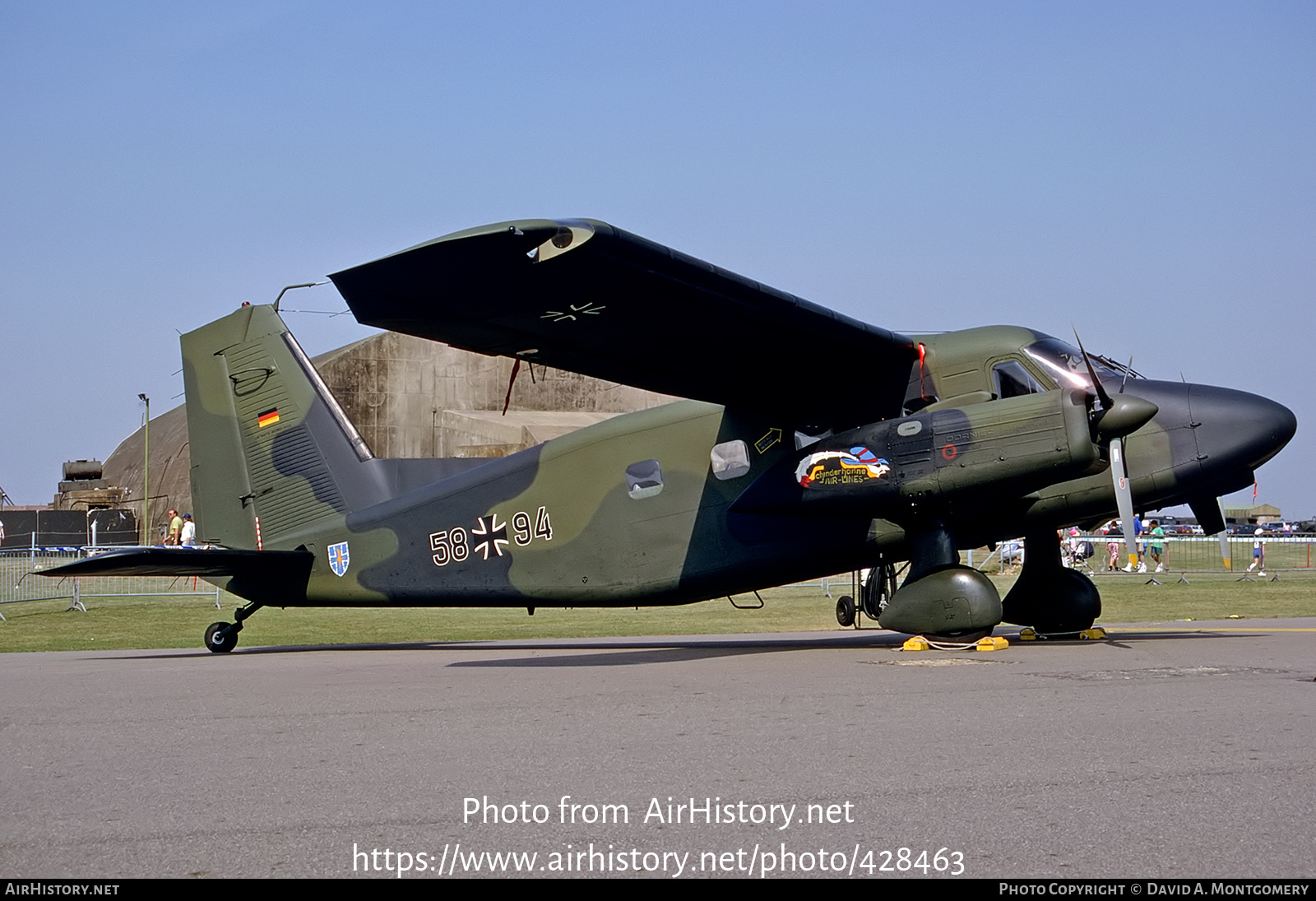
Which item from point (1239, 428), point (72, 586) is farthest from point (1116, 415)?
point (72, 586)

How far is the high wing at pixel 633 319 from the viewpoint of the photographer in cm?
874

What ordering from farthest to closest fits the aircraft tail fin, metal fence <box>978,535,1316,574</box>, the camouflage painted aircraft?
metal fence <box>978,535,1316,574</box>, the aircraft tail fin, the camouflage painted aircraft

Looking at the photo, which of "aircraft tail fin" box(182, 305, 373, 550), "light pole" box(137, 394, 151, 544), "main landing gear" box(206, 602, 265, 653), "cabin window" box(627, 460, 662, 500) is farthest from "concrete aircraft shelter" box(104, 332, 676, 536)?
"cabin window" box(627, 460, 662, 500)

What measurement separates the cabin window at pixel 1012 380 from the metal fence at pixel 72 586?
1771 cm

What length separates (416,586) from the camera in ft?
45.5

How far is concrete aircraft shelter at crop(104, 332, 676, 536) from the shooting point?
46.2 metres

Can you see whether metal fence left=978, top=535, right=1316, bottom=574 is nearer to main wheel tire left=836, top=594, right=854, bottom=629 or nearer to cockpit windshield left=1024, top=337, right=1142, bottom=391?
main wheel tire left=836, top=594, right=854, bottom=629

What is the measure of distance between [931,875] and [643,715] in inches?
139

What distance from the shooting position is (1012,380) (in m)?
11.1

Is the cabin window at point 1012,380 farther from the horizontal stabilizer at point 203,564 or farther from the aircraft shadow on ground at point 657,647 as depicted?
the horizontal stabilizer at point 203,564

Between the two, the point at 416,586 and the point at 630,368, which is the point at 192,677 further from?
the point at 630,368

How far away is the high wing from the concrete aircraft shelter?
31.9 m

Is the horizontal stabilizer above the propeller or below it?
below

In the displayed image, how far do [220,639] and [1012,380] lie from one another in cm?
942
